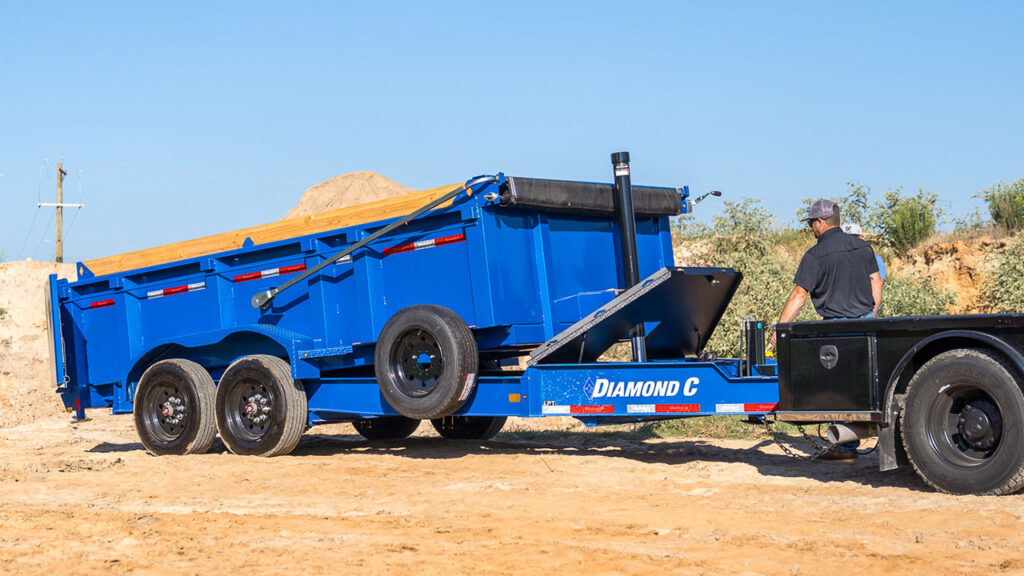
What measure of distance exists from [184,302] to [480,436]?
3576 mm

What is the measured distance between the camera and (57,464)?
34.3 feet

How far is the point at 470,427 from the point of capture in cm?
1191

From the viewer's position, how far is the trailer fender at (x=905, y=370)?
→ 6.84 m

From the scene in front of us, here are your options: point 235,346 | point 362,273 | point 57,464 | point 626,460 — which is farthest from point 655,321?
point 57,464

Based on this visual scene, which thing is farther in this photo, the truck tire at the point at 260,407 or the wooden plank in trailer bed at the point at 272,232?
the truck tire at the point at 260,407

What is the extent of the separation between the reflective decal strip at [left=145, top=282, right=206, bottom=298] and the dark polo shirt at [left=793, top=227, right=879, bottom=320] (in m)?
6.45

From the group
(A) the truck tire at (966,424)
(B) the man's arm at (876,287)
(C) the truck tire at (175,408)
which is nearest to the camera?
(A) the truck tire at (966,424)

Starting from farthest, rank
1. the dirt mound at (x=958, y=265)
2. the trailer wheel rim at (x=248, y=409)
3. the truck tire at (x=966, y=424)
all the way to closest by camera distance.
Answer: the dirt mound at (x=958, y=265) < the trailer wheel rim at (x=248, y=409) < the truck tire at (x=966, y=424)

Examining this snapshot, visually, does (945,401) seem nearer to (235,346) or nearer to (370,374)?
(370,374)

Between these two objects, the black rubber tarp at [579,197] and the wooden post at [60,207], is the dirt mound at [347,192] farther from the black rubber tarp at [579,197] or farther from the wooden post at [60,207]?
the black rubber tarp at [579,197]

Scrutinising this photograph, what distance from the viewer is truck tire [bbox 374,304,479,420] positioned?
350 inches

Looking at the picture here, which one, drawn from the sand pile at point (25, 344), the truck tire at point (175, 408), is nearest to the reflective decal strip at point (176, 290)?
the truck tire at point (175, 408)

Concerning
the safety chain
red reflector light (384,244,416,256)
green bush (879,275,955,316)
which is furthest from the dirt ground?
green bush (879,275,955,316)

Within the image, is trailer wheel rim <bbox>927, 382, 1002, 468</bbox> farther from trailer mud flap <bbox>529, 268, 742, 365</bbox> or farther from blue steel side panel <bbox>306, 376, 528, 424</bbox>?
blue steel side panel <bbox>306, 376, 528, 424</bbox>
